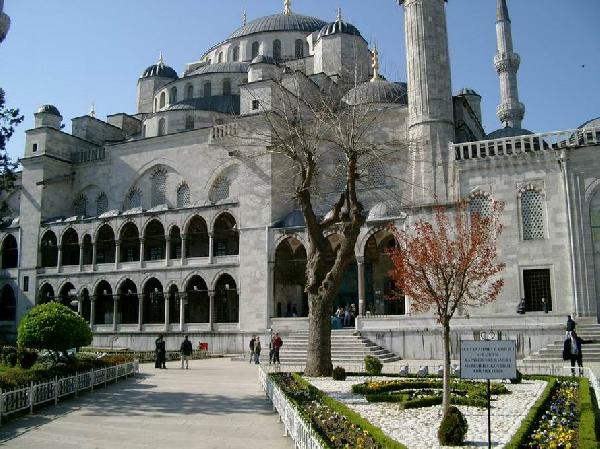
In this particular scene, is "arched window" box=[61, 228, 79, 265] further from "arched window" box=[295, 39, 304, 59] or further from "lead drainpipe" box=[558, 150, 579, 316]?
"lead drainpipe" box=[558, 150, 579, 316]

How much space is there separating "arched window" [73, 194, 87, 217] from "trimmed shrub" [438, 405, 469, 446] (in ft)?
113

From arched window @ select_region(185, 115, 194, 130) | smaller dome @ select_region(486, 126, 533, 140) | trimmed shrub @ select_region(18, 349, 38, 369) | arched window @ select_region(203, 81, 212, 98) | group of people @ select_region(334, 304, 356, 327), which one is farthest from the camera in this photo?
arched window @ select_region(203, 81, 212, 98)

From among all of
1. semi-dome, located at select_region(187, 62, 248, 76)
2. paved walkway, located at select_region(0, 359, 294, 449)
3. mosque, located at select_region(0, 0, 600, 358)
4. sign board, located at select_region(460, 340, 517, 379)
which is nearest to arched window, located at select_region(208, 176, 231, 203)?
mosque, located at select_region(0, 0, 600, 358)

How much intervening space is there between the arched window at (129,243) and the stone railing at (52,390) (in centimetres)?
1899

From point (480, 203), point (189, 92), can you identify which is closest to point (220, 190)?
point (189, 92)

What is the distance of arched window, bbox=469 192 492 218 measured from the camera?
2422 centimetres

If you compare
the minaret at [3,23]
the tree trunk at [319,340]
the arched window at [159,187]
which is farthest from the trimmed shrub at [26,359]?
the arched window at [159,187]

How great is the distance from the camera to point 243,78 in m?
39.8

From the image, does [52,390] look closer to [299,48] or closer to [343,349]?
[343,349]

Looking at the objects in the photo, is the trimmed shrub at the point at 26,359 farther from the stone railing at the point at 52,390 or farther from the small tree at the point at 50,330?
the stone railing at the point at 52,390

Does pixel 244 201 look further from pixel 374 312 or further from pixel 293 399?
pixel 293 399

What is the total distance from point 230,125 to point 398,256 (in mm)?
18146

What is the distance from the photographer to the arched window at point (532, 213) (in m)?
23.4

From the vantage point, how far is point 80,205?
127 feet
